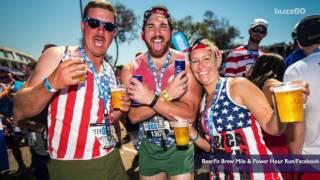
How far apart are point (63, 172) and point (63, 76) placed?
3.21 feet

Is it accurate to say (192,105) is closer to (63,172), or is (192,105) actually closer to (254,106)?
(254,106)

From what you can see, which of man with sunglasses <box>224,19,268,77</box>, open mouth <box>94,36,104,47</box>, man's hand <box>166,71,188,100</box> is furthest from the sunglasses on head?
man with sunglasses <box>224,19,268,77</box>

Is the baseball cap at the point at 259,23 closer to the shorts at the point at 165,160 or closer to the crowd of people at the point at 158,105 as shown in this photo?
the crowd of people at the point at 158,105

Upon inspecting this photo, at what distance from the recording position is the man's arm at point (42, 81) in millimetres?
1880

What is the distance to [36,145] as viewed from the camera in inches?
194

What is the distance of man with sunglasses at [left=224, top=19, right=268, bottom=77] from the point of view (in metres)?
5.69

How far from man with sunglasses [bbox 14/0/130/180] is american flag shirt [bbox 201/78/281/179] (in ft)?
2.92

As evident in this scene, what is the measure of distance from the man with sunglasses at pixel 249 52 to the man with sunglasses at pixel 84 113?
12.5 feet

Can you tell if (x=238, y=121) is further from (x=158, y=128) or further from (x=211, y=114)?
(x=158, y=128)

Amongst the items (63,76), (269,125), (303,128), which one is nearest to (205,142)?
(269,125)

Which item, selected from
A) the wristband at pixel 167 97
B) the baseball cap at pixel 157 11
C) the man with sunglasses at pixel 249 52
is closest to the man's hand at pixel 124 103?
the wristband at pixel 167 97

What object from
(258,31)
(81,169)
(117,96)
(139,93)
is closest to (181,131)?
(139,93)

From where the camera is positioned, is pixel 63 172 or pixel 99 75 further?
pixel 99 75

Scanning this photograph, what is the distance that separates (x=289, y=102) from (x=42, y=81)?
1873 millimetres
